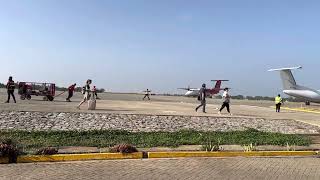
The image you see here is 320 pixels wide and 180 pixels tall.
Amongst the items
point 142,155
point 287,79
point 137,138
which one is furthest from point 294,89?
point 142,155

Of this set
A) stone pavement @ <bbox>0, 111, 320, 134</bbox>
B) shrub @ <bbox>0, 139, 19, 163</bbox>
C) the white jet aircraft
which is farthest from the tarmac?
shrub @ <bbox>0, 139, 19, 163</bbox>

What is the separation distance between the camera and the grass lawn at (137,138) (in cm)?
1389

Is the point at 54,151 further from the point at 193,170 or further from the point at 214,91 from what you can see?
the point at 214,91

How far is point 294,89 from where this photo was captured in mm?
45125

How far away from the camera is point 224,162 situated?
11703 mm

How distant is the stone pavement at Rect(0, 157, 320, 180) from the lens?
929cm

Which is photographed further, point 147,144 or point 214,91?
point 214,91

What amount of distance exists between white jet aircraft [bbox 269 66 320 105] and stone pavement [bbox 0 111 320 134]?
2284 cm

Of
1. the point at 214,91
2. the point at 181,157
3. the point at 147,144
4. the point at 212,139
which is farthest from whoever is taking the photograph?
the point at 214,91

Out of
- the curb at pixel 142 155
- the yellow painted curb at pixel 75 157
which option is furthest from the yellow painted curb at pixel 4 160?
the yellow painted curb at pixel 75 157

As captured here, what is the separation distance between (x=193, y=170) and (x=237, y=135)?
746cm

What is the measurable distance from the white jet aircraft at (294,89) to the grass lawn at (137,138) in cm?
2804

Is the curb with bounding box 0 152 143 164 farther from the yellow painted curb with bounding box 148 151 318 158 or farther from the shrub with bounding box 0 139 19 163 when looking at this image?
the yellow painted curb with bounding box 148 151 318 158

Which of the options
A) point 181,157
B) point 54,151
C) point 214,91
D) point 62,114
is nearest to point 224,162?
point 181,157
